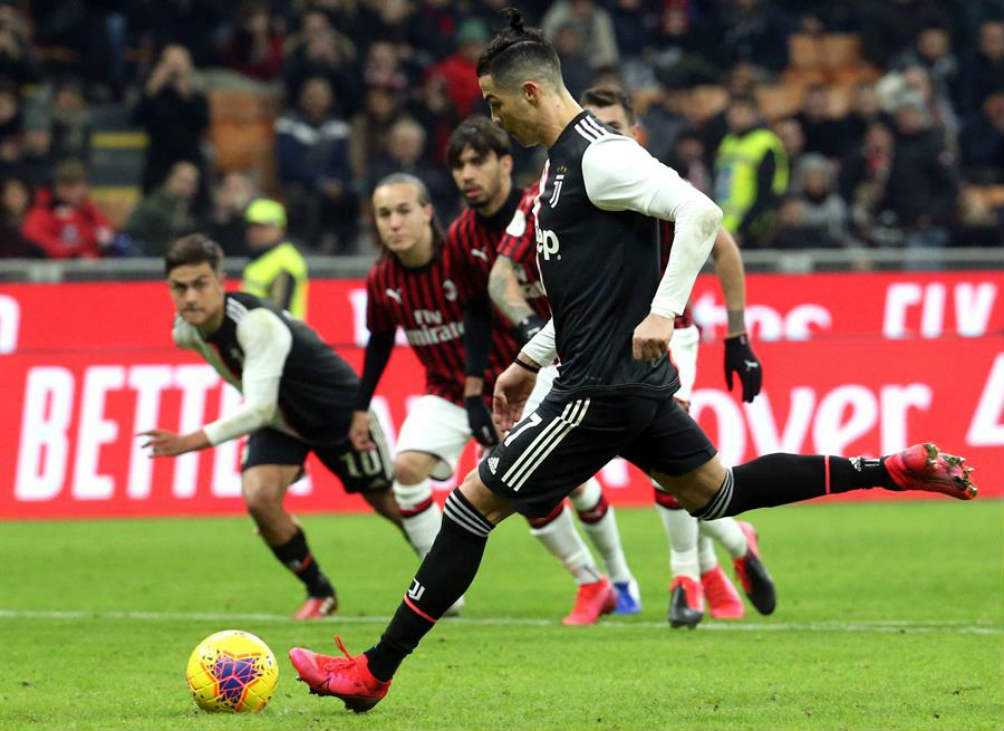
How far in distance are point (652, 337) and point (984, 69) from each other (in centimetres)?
1640

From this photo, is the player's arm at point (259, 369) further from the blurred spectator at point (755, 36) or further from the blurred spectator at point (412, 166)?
the blurred spectator at point (755, 36)

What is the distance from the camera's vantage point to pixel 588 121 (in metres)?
5.98

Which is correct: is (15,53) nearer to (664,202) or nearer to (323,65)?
(323,65)

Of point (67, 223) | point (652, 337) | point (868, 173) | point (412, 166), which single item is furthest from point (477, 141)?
point (868, 173)

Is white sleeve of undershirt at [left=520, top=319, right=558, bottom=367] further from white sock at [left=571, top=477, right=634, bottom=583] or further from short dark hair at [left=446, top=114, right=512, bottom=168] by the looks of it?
white sock at [left=571, top=477, right=634, bottom=583]

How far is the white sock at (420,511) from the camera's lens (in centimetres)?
912

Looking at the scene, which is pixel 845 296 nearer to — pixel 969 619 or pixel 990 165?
pixel 990 165

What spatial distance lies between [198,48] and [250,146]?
3.97ft

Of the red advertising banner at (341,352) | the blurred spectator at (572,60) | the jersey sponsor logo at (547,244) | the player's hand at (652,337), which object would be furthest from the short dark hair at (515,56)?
the blurred spectator at (572,60)

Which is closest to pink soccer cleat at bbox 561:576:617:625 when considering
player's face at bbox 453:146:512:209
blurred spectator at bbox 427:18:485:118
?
player's face at bbox 453:146:512:209

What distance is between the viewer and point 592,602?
884cm

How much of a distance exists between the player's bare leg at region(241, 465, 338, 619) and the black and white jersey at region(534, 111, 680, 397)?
130 inches

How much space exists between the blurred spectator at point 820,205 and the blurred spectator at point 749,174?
1.15 m

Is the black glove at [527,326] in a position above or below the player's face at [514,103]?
below
